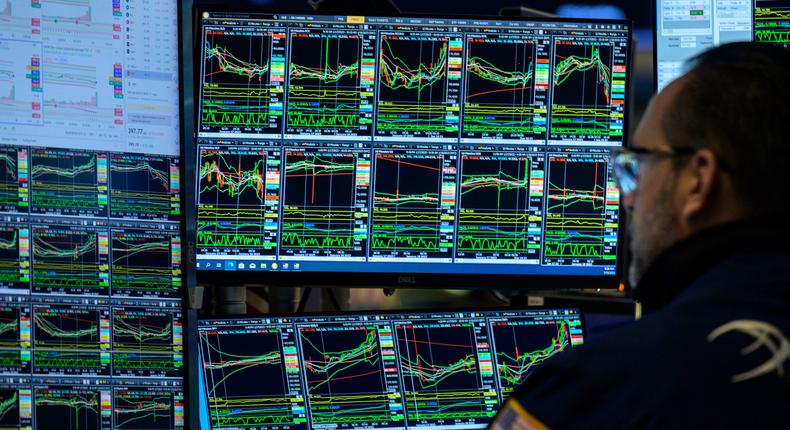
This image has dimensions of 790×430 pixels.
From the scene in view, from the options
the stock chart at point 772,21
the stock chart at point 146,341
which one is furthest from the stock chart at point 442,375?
the stock chart at point 772,21

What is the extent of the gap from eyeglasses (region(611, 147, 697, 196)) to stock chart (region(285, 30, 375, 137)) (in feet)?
2.70

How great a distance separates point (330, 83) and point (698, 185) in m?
1.08

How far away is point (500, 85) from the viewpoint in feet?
7.18

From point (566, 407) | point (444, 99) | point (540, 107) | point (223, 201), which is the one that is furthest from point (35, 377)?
point (566, 407)

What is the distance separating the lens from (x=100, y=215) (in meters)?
2.24

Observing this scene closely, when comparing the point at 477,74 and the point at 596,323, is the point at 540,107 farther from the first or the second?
the point at 596,323

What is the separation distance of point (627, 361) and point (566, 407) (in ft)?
0.33

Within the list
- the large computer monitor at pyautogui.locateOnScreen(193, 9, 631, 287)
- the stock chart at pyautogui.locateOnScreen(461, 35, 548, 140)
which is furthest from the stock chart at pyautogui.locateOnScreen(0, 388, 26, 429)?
the stock chart at pyautogui.locateOnScreen(461, 35, 548, 140)

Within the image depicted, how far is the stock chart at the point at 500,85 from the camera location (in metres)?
2.18

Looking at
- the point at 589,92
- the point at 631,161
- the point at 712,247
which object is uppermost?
the point at 589,92

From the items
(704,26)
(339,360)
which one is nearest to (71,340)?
(339,360)

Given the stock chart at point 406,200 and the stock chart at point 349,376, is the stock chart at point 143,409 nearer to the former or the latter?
the stock chart at point 349,376

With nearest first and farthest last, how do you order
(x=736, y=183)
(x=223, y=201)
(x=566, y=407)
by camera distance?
(x=566, y=407), (x=736, y=183), (x=223, y=201)

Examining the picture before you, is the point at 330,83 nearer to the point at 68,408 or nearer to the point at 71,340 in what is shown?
the point at 71,340
